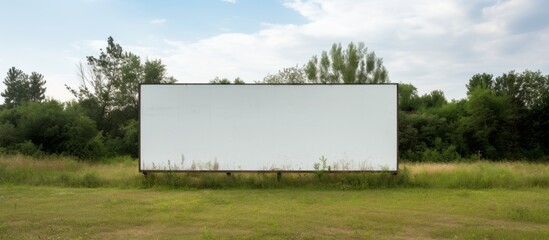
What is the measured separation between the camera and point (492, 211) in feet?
34.2

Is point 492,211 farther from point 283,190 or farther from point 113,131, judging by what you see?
point 113,131

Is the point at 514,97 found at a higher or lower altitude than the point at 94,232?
higher

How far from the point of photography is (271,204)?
1155 centimetres

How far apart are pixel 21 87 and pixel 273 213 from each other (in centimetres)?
7867

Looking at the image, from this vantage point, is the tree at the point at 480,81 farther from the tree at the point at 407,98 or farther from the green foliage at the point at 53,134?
the green foliage at the point at 53,134

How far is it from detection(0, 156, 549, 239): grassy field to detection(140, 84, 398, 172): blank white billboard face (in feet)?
2.53

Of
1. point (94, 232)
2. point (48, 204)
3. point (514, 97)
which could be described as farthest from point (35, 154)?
point (514, 97)

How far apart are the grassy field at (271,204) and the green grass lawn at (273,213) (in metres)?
0.02

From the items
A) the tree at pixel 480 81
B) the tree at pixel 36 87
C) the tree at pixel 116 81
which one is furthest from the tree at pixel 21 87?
the tree at pixel 480 81

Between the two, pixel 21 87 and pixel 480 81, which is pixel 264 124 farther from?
pixel 21 87

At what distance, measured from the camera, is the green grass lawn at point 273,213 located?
8.03 metres

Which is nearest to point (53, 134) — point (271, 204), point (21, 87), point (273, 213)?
point (271, 204)

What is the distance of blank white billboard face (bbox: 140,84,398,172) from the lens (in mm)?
16203

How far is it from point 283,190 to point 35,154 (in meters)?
15.5
